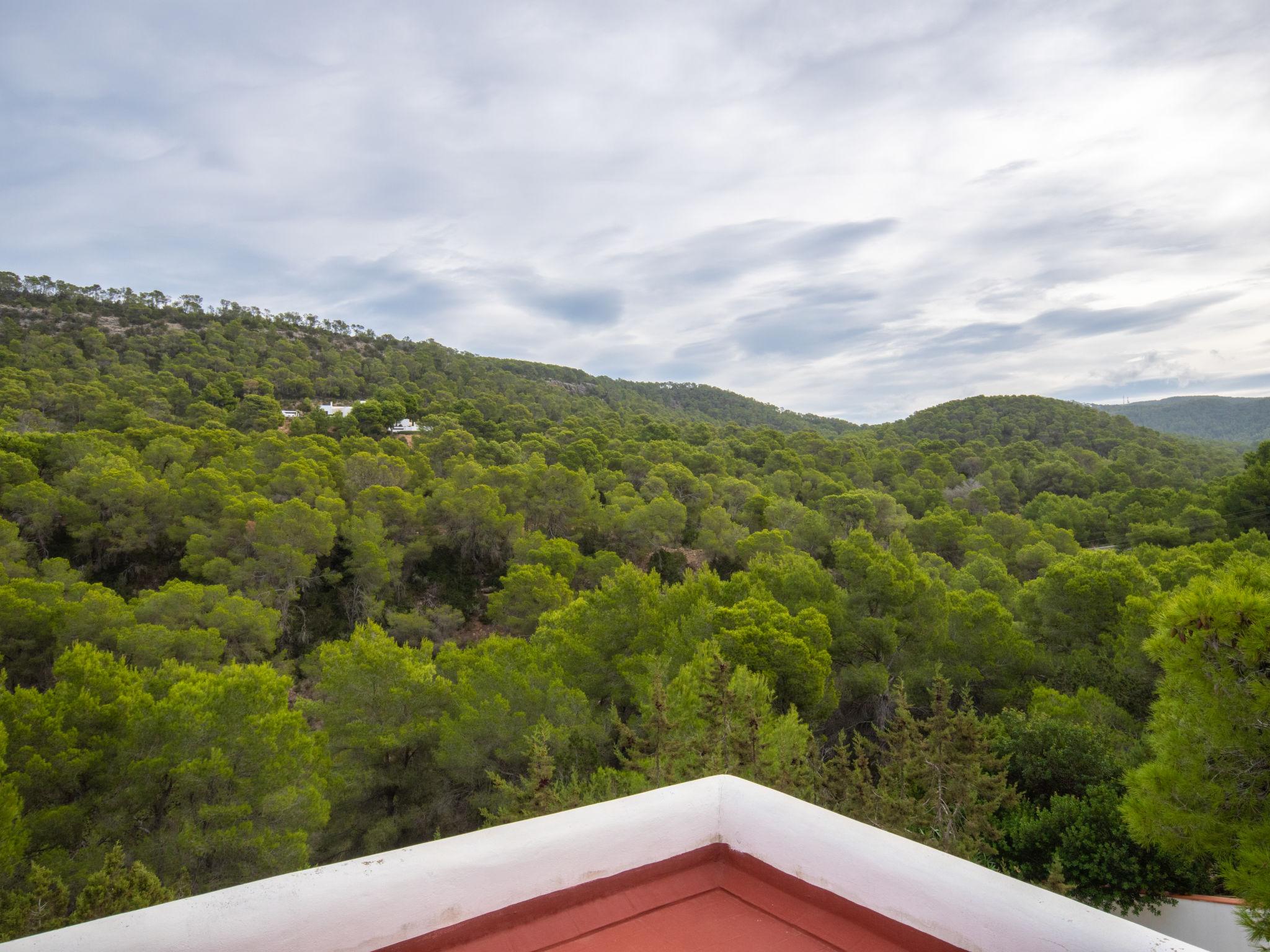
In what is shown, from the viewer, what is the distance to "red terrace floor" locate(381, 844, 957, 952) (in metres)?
1.33

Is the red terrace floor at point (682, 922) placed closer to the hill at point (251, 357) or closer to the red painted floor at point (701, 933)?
the red painted floor at point (701, 933)

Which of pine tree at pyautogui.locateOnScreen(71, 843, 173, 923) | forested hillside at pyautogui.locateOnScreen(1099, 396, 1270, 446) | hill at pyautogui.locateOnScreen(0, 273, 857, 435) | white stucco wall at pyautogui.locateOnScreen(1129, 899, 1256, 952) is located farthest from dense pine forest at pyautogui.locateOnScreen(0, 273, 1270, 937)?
Answer: forested hillside at pyautogui.locateOnScreen(1099, 396, 1270, 446)

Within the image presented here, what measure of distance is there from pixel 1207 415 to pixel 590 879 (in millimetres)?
115585

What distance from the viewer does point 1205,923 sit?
5125 millimetres

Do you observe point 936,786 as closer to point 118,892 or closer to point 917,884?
point 917,884

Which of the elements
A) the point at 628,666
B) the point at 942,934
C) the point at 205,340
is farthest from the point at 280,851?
the point at 205,340

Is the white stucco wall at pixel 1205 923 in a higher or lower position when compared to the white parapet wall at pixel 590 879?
lower

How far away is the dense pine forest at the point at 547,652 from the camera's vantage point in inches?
219

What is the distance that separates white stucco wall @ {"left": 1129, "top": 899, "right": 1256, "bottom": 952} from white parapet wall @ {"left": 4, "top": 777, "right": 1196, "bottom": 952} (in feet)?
15.8

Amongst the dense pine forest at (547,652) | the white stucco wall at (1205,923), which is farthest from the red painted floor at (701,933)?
the white stucco wall at (1205,923)

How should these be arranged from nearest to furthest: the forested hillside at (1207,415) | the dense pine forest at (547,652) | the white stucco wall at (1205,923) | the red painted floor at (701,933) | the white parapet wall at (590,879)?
1. the white parapet wall at (590,879)
2. the red painted floor at (701,933)
3. the white stucco wall at (1205,923)
4. the dense pine forest at (547,652)
5. the forested hillside at (1207,415)

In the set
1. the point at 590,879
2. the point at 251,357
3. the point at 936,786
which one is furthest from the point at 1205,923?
the point at 251,357

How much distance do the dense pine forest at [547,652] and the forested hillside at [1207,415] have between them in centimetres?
7237

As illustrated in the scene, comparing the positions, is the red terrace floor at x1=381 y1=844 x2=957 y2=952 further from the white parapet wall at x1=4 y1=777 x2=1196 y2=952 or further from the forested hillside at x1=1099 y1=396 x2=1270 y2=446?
the forested hillside at x1=1099 y1=396 x2=1270 y2=446
